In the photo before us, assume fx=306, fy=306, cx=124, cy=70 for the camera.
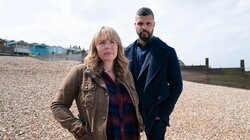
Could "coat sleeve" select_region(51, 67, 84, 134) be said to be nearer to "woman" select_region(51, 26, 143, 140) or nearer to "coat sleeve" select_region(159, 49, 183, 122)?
"woman" select_region(51, 26, 143, 140)

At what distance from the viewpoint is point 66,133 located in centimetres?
564

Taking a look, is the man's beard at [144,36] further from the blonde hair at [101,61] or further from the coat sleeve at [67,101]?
the coat sleeve at [67,101]

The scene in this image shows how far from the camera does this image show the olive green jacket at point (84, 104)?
207 cm

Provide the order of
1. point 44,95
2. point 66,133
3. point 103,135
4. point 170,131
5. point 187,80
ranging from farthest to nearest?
1. point 187,80
2. point 44,95
3. point 170,131
4. point 66,133
5. point 103,135

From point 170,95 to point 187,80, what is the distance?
15.0m

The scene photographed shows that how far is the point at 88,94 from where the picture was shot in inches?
82.1

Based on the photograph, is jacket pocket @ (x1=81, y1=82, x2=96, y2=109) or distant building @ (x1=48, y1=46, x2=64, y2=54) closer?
jacket pocket @ (x1=81, y1=82, x2=96, y2=109)

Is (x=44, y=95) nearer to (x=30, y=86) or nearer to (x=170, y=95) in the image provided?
(x=30, y=86)

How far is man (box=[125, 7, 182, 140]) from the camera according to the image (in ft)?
8.61

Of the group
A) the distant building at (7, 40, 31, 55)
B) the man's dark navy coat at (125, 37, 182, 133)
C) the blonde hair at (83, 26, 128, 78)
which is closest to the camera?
the blonde hair at (83, 26, 128, 78)

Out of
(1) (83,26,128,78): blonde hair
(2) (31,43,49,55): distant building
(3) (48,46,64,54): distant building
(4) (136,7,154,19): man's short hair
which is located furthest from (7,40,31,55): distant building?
(1) (83,26,128,78): blonde hair

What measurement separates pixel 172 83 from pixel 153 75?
0.25 meters

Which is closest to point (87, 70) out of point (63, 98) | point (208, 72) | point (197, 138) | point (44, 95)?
point (63, 98)

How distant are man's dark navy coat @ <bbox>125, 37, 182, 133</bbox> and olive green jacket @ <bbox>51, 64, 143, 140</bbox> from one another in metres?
0.61
